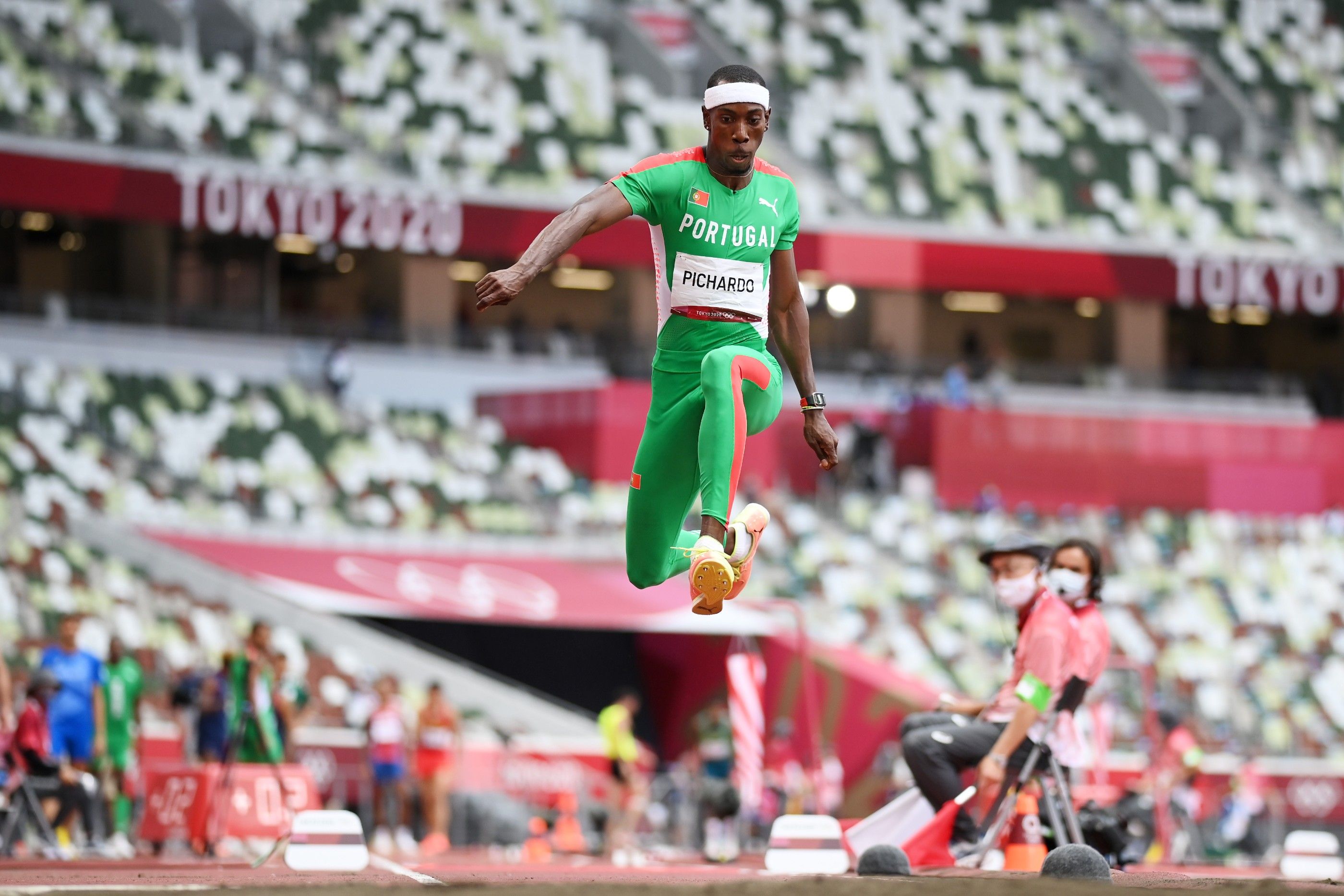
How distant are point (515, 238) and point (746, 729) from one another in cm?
1401

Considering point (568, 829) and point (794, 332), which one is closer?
point (794, 332)

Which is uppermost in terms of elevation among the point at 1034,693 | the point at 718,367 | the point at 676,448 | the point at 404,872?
the point at 718,367

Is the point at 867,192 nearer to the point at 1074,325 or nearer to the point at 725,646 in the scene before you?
the point at 1074,325

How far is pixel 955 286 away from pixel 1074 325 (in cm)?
590

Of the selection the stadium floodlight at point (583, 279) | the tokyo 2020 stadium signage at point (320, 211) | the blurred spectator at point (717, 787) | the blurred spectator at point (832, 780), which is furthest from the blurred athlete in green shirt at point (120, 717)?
the stadium floodlight at point (583, 279)

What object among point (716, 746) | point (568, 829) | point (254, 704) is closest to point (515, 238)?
point (716, 746)

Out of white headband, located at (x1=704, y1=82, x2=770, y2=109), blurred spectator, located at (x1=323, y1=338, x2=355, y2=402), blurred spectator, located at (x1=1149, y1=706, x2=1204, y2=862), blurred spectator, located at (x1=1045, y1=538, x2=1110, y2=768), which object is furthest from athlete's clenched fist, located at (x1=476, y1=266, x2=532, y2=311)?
blurred spectator, located at (x1=323, y1=338, x2=355, y2=402)

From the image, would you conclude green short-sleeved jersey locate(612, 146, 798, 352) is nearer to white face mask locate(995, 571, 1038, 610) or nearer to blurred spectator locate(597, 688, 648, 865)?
white face mask locate(995, 571, 1038, 610)

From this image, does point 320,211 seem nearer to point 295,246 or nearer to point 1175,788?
point 295,246

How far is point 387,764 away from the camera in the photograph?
17.5m

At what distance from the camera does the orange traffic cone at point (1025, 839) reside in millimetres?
9609

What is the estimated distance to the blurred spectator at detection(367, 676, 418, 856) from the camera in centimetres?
1747

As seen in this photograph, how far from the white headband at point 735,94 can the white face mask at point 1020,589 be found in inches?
127

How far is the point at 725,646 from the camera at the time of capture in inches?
870
